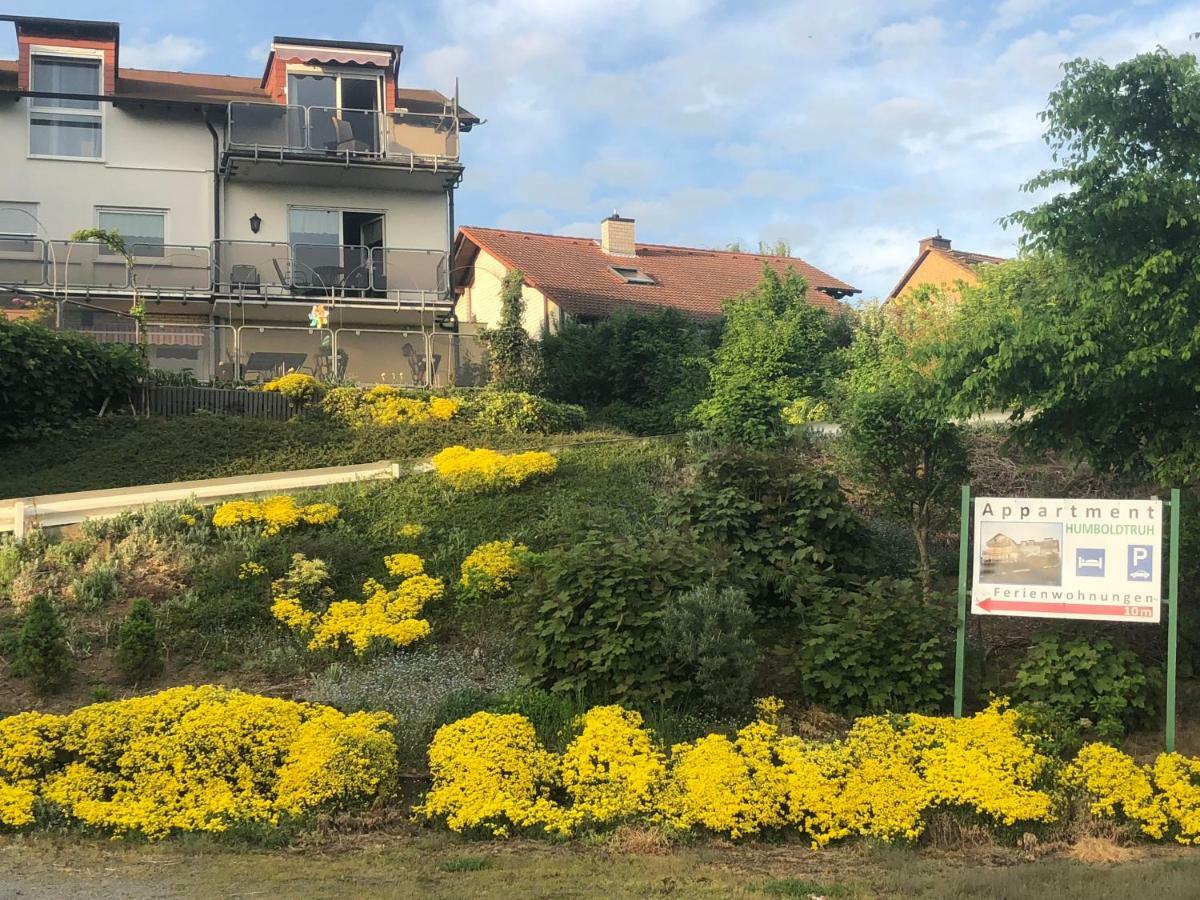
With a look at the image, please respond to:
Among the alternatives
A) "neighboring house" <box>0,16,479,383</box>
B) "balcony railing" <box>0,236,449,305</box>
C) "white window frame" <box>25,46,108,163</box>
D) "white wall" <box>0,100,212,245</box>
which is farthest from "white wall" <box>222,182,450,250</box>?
"white window frame" <box>25,46,108,163</box>

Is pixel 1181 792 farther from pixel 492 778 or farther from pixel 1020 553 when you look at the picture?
pixel 492 778

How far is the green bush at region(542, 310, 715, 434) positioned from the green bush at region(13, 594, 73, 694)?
14.4 m

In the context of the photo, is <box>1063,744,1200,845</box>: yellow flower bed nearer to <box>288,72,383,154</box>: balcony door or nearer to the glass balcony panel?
<box>288,72,383,154</box>: balcony door

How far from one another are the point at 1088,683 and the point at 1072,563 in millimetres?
865

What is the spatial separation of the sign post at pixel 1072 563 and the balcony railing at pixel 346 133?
18.9m

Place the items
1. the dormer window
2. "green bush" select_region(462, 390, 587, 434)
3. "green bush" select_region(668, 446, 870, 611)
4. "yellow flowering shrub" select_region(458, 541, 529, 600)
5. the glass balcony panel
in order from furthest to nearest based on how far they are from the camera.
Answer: the dormer window, the glass balcony panel, "green bush" select_region(462, 390, 587, 434), "yellow flowering shrub" select_region(458, 541, 529, 600), "green bush" select_region(668, 446, 870, 611)

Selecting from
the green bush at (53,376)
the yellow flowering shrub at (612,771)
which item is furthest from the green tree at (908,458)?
the green bush at (53,376)

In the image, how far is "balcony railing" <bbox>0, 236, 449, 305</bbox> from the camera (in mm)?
22609

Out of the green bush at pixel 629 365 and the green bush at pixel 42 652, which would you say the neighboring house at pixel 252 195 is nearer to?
the green bush at pixel 629 365

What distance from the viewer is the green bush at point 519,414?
60.1 feet

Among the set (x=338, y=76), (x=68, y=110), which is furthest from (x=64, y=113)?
(x=338, y=76)

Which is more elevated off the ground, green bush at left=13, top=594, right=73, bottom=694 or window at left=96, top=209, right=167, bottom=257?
window at left=96, top=209, right=167, bottom=257

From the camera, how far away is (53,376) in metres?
16.8

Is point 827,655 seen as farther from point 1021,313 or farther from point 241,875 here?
point 241,875
